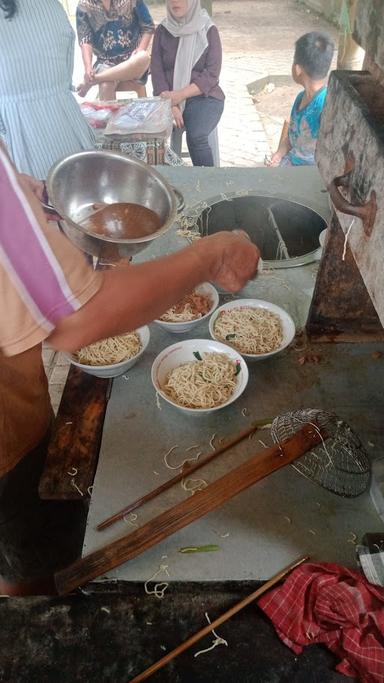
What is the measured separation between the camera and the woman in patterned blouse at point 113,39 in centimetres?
688

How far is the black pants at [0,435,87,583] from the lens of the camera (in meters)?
2.26

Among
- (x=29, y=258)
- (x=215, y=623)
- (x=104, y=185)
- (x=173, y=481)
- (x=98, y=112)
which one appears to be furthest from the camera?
(x=98, y=112)

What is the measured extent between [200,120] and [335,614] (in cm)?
632

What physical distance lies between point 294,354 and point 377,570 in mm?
1190

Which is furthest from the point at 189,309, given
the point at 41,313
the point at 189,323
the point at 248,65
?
the point at 248,65

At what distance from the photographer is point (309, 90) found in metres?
5.26

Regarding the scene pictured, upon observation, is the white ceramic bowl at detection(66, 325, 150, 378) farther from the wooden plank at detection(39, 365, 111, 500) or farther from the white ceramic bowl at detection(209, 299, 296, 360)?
the white ceramic bowl at detection(209, 299, 296, 360)

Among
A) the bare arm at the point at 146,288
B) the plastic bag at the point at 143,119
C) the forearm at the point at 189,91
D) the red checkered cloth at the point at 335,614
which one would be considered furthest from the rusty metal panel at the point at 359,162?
the forearm at the point at 189,91

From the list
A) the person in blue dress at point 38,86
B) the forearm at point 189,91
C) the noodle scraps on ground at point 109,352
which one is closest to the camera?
the noodle scraps on ground at point 109,352

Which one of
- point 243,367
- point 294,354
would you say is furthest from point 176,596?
point 294,354

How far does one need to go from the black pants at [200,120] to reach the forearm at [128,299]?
5.47 meters

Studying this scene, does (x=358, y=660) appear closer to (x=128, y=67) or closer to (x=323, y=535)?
(x=323, y=535)

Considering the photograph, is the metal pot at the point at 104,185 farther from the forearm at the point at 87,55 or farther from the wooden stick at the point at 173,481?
the forearm at the point at 87,55

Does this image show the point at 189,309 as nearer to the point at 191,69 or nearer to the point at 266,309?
the point at 266,309
